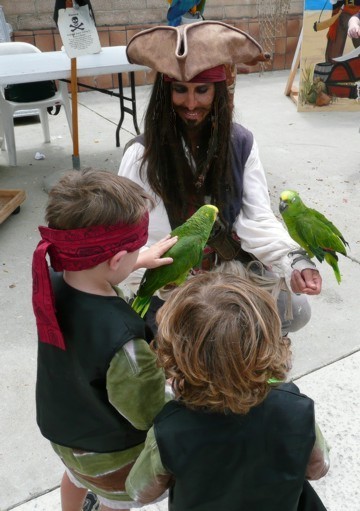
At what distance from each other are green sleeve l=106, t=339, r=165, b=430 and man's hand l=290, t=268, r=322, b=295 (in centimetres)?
72

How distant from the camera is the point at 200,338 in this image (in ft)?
3.61

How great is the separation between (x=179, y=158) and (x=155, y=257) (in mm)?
598

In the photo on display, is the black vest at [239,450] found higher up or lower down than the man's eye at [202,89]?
lower down

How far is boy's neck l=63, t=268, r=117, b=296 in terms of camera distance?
1385mm

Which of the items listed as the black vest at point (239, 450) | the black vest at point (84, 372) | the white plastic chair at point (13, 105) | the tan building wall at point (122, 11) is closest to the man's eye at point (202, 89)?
the black vest at point (84, 372)

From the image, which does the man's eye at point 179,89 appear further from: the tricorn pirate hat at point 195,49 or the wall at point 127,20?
the wall at point 127,20

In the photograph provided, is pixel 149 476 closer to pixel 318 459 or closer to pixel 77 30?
pixel 318 459

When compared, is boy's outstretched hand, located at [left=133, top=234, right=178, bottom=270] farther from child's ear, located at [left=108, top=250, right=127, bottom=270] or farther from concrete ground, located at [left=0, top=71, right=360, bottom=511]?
concrete ground, located at [left=0, top=71, right=360, bottom=511]

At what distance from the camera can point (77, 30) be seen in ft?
12.8

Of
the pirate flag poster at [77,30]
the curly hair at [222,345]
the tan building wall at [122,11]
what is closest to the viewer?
the curly hair at [222,345]

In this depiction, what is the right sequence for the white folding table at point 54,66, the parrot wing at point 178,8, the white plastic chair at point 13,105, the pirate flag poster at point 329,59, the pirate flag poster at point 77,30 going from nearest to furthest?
1. the pirate flag poster at point 77,30
2. the parrot wing at point 178,8
3. the white folding table at point 54,66
4. the white plastic chair at point 13,105
5. the pirate flag poster at point 329,59

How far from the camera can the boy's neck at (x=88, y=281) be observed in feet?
4.54

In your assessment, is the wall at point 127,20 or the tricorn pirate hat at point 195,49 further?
the wall at point 127,20

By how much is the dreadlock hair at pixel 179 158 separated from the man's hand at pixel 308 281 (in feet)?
1.36
